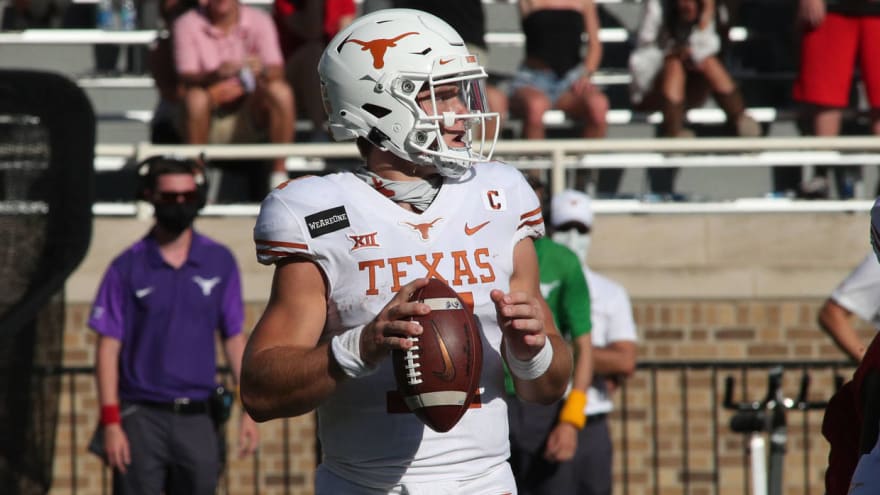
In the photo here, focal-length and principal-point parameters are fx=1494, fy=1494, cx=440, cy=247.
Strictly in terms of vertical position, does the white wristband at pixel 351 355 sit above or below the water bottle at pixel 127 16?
above

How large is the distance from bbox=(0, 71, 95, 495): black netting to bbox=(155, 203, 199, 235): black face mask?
1.66 ft

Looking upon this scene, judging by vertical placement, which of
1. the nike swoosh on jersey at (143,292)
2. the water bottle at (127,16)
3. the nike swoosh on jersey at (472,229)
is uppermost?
the nike swoosh on jersey at (472,229)

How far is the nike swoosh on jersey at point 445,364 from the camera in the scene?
3121 millimetres

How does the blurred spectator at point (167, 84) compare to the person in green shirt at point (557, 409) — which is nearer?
the person in green shirt at point (557, 409)

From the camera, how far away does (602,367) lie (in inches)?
257

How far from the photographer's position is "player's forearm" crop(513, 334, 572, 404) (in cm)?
339

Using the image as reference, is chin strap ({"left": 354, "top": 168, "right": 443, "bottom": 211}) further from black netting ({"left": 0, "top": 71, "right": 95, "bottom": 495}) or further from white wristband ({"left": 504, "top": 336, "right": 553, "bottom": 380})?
black netting ({"left": 0, "top": 71, "right": 95, "bottom": 495})

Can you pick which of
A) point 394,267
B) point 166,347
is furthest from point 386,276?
point 166,347

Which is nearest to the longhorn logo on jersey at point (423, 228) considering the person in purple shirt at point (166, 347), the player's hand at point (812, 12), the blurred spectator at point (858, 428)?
the blurred spectator at point (858, 428)

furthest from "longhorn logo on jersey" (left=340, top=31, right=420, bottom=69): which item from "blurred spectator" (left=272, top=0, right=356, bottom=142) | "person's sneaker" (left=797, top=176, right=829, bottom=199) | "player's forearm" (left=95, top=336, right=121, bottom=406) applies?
"person's sneaker" (left=797, top=176, right=829, bottom=199)

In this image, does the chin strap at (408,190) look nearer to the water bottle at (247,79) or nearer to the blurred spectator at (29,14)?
the water bottle at (247,79)

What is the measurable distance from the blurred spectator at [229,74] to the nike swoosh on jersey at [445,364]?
6.07 m

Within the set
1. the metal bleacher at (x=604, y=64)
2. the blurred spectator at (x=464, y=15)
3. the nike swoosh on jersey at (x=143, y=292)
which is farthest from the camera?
the metal bleacher at (x=604, y=64)

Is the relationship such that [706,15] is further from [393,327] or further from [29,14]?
[393,327]
